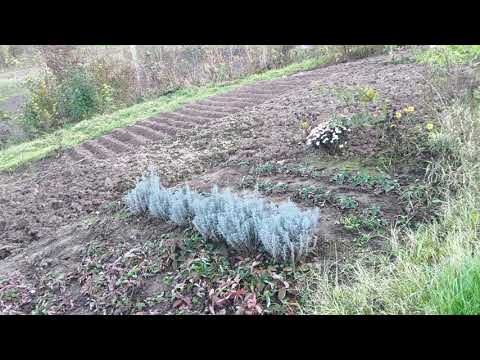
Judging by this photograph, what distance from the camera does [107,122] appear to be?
8.92 meters

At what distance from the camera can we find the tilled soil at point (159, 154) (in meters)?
4.01

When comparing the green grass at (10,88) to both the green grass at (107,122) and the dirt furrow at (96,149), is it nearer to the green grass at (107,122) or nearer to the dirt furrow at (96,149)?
the green grass at (107,122)

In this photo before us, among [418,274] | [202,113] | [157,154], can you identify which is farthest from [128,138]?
[418,274]

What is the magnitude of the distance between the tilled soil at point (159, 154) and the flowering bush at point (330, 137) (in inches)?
7.7

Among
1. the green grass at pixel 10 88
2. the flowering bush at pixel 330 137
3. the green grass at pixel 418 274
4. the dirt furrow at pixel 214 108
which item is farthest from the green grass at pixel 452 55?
the green grass at pixel 10 88

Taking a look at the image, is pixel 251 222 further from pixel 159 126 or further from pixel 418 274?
pixel 159 126

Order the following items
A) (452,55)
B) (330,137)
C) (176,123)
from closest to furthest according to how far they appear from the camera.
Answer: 1. (330,137)
2. (452,55)
3. (176,123)

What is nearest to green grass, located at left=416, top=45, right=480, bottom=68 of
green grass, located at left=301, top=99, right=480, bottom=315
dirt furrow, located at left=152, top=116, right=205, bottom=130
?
green grass, located at left=301, top=99, right=480, bottom=315

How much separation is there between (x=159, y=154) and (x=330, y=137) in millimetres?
2647

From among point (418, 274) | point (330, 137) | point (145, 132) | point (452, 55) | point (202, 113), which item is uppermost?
point (452, 55)

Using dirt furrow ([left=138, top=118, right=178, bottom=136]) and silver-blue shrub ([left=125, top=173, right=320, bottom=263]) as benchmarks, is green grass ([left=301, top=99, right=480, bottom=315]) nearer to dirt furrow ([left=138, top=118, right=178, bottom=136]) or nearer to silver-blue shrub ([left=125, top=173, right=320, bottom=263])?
silver-blue shrub ([left=125, top=173, right=320, bottom=263])

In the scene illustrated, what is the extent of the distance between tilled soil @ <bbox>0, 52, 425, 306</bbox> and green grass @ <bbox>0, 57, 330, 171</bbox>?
1.80 feet
